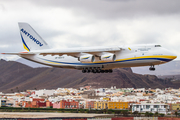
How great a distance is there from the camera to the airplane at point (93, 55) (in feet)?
105

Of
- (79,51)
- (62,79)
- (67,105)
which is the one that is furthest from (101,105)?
(62,79)

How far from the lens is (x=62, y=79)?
150250 millimetres

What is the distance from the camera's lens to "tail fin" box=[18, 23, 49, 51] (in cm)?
3912

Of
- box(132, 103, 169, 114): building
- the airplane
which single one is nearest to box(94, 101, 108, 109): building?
box(132, 103, 169, 114): building

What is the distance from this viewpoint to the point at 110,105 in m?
66.5

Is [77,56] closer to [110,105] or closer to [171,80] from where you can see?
[110,105]

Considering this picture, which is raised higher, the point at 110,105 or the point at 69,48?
the point at 69,48

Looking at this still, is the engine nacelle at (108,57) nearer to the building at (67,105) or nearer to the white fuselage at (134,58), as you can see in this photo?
the white fuselage at (134,58)

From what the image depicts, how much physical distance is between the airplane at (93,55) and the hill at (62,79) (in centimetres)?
10366

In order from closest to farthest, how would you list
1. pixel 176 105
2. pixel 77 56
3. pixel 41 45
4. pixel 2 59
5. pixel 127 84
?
pixel 77 56, pixel 41 45, pixel 176 105, pixel 127 84, pixel 2 59

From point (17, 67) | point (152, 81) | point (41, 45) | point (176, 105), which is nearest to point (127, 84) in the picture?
point (152, 81)

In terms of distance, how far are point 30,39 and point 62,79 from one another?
366 feet

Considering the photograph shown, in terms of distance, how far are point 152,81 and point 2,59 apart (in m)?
73.9

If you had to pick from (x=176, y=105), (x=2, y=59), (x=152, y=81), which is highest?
(x=2, y=59)
